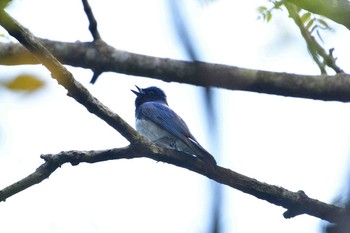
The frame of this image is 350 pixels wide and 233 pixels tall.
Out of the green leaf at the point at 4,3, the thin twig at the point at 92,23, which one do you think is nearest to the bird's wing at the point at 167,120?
the thin twig at the point at 92,23

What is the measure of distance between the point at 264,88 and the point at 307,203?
974mm

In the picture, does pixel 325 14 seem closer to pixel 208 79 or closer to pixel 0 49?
pixel 208 79

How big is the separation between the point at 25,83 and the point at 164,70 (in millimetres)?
3519

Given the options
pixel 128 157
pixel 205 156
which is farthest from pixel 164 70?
pixel 205 156

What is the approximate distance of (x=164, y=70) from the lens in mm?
4992

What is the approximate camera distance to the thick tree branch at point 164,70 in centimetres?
455

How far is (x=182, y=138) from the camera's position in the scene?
6297mm

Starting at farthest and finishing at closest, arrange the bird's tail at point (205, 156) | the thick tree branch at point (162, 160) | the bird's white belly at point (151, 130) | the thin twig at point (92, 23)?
the bird's white belly at point (151, 130) < the thin twig at point (92, 23) < the thick tree branch at point (162, 160) < the bird's tail at point (205, 156)

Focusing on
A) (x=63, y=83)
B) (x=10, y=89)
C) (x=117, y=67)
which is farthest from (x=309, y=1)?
(x=117, y=67)

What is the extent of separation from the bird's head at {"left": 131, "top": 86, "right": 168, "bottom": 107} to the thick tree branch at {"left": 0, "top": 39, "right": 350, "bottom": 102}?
12.5 ft

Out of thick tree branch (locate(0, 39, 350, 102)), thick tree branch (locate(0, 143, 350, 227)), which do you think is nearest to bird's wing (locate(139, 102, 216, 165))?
thick tree branch (locate(0, 39, 350, 102))

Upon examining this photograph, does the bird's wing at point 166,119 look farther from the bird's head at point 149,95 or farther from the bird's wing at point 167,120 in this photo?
the bird's head at point 149,95

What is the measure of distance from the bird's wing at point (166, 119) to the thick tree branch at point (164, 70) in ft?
3.72

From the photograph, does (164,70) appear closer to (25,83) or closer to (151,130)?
(151,130)
